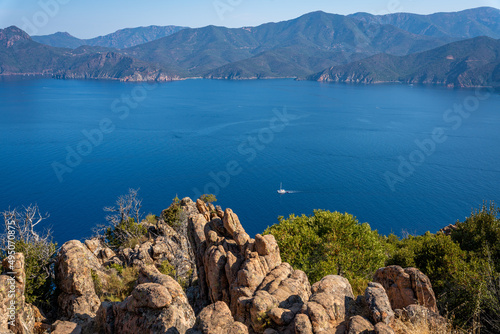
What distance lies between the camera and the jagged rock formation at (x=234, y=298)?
15.9 meters

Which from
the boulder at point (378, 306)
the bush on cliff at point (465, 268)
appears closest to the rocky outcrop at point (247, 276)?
the boulder at point (378, 306)

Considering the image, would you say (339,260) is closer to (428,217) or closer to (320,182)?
(428,217)

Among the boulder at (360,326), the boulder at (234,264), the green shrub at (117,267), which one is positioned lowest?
the green shrub at (117,267)

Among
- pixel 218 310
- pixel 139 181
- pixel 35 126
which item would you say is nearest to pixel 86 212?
pixel 139 181

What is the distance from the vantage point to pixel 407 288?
20.8 meters

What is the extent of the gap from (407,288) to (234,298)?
10.9m

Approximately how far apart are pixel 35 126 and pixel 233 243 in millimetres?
211244

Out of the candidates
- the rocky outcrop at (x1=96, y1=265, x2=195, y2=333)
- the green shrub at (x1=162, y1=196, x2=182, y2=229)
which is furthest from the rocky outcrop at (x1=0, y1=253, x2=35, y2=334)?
the green shrub at (x1=162, y1=196, x2=182, y2=229)

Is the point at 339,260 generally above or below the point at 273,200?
above

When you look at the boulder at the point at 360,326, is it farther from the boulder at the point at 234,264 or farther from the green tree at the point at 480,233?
the green tree at the point at 480,233

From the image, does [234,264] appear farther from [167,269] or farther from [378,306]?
[167,269]

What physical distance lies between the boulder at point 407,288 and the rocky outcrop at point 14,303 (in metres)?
23.7

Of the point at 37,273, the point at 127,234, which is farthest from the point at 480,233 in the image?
the point at 127,234

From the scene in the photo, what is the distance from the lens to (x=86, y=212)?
344 ft
